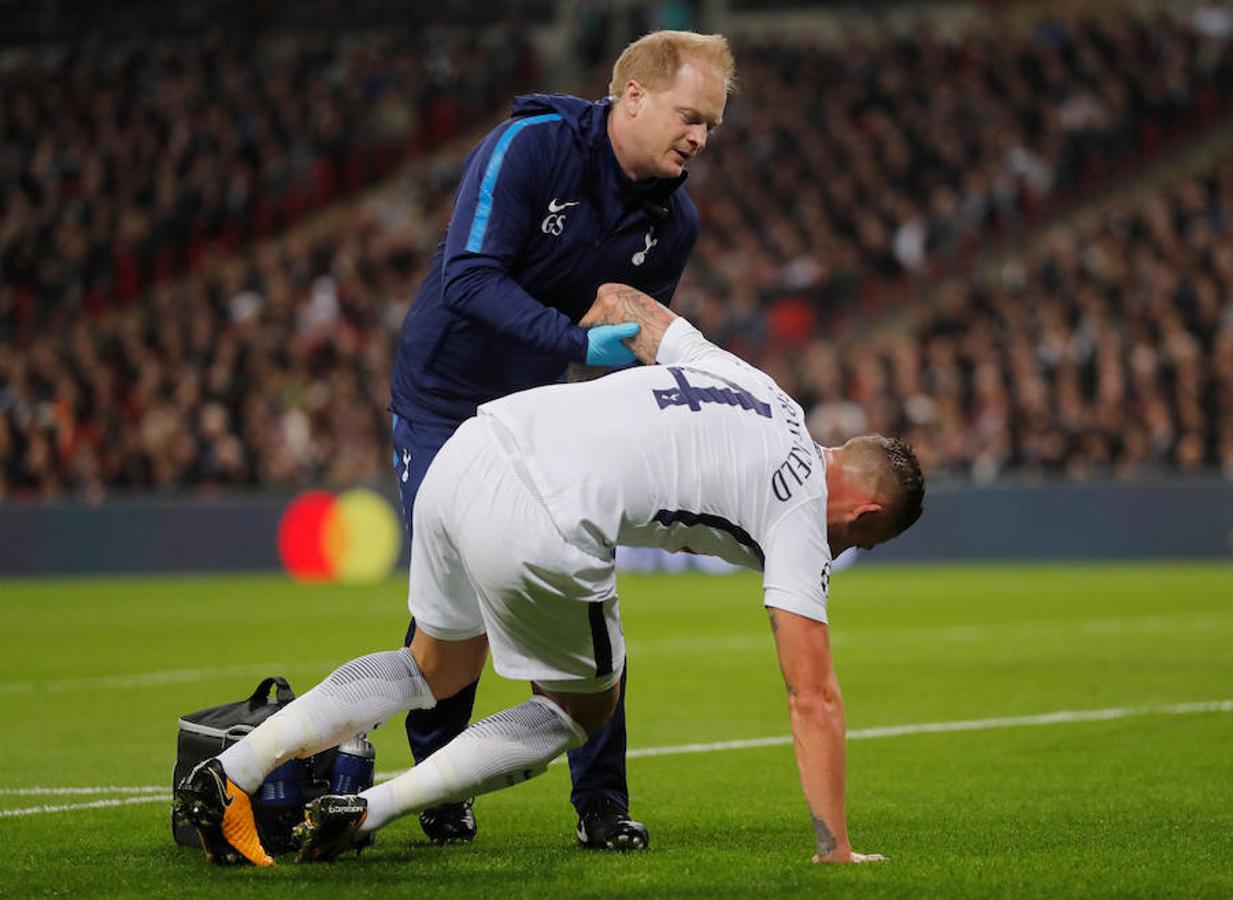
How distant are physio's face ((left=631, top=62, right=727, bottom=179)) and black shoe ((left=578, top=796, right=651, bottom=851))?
193cm

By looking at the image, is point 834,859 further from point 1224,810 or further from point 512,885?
point 1224,810

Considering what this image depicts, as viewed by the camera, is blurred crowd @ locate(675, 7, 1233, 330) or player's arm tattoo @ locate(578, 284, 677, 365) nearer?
player's arm tattoo @ locate(578, 284, 677, 365)

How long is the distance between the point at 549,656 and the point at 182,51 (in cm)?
2843

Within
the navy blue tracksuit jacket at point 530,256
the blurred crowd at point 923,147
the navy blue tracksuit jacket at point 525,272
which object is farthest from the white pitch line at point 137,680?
the blurred crowd at point 923,147

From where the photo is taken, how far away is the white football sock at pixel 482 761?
5.43m

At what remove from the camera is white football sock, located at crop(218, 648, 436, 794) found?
5574mm

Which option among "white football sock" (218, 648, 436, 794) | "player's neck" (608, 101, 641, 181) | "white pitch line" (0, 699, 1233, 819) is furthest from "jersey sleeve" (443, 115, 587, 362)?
"white pitch line" (0, 699, 1233, 819)

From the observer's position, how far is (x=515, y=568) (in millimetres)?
5176

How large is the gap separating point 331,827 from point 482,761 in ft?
1.50

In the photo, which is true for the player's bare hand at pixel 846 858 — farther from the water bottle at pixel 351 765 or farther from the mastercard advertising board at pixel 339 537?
the mastercard advertising board at pixel 339 537

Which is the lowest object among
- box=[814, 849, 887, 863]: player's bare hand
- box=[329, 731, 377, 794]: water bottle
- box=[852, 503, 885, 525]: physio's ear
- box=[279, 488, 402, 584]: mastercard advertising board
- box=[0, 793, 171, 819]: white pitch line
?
box=[279, 488, 402, 584]: mastercard advertising board

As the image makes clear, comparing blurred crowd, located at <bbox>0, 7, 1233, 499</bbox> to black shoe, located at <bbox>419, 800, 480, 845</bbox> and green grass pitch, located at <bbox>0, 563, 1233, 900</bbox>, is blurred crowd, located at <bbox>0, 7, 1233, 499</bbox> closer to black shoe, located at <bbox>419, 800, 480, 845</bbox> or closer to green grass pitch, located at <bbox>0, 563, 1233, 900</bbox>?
green grass pitch, located at <bbox>0, 563, 1233, 900</bbox>

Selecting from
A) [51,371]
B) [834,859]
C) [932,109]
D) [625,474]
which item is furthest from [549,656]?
[932,109]

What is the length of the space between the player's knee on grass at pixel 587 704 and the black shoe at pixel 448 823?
843mm
